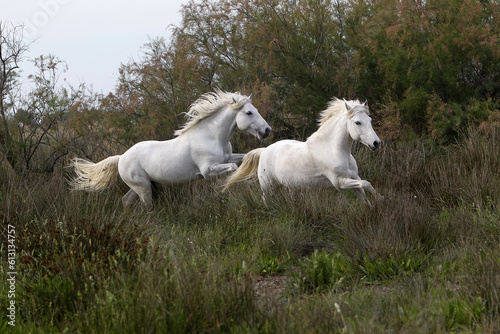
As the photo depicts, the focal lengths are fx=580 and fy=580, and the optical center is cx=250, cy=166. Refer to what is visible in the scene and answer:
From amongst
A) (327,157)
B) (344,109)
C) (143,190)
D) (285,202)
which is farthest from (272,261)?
(143,190)

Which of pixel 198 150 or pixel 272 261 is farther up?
pixel 198 150

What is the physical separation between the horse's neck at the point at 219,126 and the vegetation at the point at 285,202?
1.95 feet

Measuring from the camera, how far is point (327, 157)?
6.39 meters

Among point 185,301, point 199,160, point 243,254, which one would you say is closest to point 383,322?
point 185,301

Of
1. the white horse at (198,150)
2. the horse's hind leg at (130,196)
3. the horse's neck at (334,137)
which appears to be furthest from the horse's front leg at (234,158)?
the horse's hind leg at (130,196)

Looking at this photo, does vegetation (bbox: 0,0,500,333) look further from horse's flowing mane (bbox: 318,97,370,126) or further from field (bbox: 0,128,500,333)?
horse's flowing mane (bbox: 318,97,370,126)

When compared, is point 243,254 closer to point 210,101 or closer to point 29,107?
point 210,101

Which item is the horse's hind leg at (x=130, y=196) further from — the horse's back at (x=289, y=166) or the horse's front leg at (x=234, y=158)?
the horse's back at (x=289, y=166)

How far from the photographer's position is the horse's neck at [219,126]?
7332mm

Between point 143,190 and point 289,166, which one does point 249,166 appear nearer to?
point 289,166

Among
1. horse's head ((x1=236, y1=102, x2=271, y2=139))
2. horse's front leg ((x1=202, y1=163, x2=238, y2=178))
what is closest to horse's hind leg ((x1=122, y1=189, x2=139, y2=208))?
horse's front leg ((x1=202, y1=163, x2=238, y2=178))

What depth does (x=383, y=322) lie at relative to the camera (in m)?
3.54

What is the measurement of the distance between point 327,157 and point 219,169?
4.88 ft

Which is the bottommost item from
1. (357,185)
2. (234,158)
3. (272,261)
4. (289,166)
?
(272,261)
